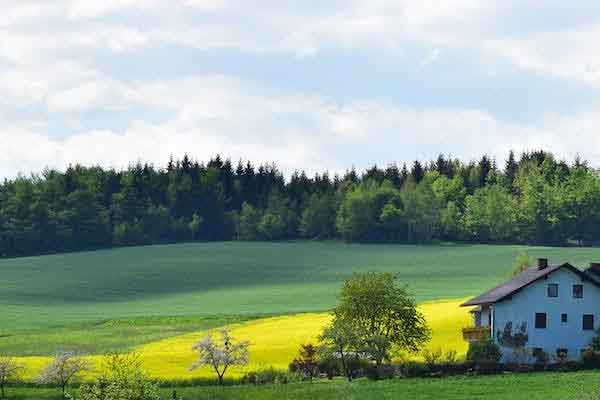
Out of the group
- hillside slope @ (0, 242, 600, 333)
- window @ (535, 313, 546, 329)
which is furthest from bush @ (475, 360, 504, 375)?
hillside slope @ (0, 242, 600, 333)

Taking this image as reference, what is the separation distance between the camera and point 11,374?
76.1 meters

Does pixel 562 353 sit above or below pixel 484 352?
below

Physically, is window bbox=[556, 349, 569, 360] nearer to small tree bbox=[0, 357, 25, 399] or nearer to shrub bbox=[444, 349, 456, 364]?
shrub bbox=[444, 349, 456, 364]

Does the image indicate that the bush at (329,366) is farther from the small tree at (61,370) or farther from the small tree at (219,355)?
the small tree at (61,370)

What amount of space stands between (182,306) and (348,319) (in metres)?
48.0

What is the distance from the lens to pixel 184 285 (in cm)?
15738

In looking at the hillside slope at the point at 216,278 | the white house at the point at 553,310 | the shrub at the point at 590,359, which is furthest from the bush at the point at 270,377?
the hillside slope at the point at 216,278

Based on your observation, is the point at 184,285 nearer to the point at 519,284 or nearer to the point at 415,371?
the point at 519,284

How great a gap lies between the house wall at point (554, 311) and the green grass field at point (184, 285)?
26.8m

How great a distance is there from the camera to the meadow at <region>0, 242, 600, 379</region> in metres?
95.8

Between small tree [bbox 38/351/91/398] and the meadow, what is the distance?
17.3 ft

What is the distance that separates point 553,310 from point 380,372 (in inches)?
718

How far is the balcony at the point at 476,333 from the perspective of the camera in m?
85.8

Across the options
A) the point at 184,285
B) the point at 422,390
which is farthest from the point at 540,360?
the point at 184,285
